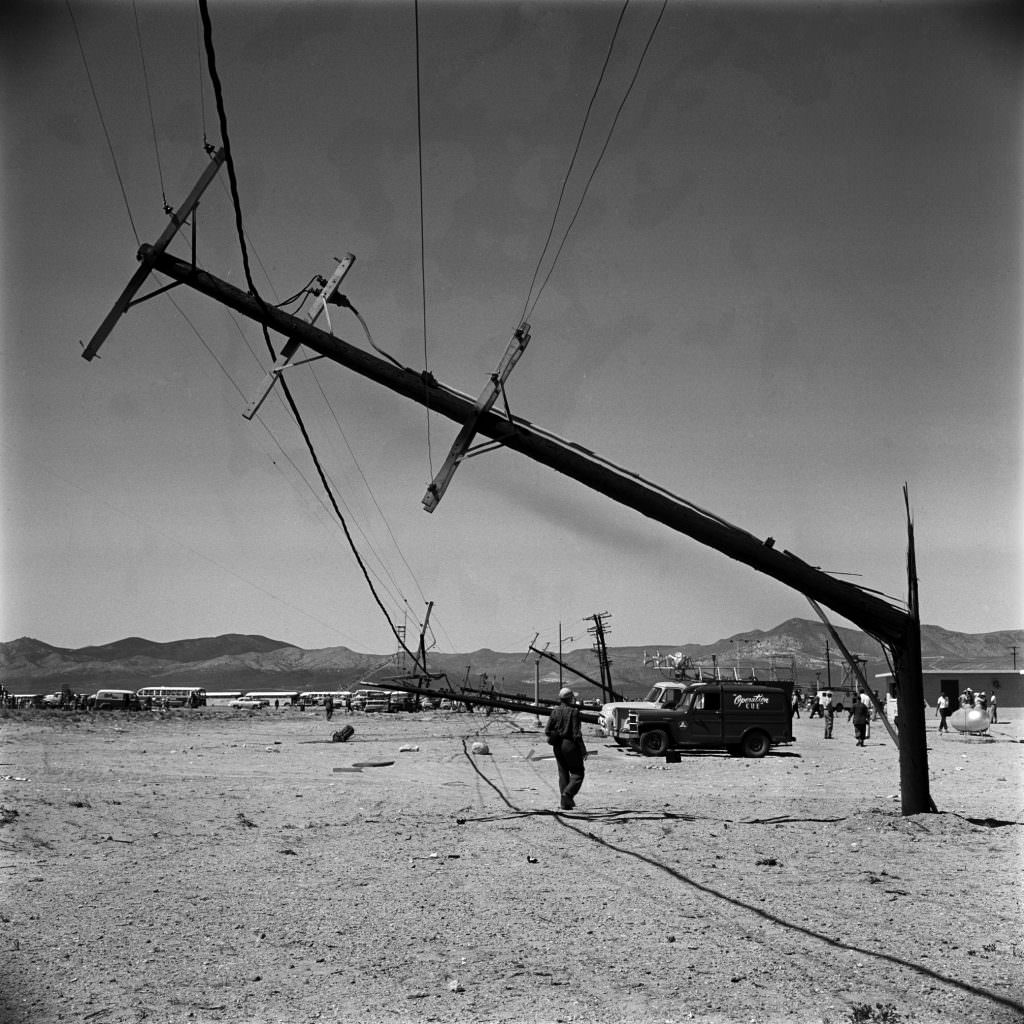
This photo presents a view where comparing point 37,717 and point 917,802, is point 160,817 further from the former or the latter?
point 37,717

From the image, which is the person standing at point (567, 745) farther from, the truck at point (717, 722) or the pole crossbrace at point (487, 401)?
the truck at point (717, 722)

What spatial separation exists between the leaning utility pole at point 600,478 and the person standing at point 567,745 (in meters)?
A: 3.31

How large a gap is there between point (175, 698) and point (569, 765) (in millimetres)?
102593

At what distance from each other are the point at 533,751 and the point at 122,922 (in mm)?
21444

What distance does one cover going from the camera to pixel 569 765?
13.6 meters

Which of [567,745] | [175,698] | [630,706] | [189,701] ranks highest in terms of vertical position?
[567,745]

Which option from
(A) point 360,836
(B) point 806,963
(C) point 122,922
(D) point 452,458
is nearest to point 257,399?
(D) point 452,458

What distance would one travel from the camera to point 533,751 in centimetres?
2788

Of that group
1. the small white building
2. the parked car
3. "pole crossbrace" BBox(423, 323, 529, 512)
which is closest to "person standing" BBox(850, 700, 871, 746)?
"pole crossbrace" BBox(423, 323, 529, 512)

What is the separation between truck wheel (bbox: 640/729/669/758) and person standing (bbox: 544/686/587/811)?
35.9ft

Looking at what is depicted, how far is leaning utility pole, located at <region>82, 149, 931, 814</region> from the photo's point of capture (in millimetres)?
11656

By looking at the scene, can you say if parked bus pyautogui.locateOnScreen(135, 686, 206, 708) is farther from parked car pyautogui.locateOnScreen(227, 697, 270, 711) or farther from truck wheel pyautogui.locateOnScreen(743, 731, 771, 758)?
truck wheel pyautogui.locateOnScreen(743, 731, 771, 758)

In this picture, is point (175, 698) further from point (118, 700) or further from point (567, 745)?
point (567, 745)

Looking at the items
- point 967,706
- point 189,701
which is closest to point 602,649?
point 967,706
